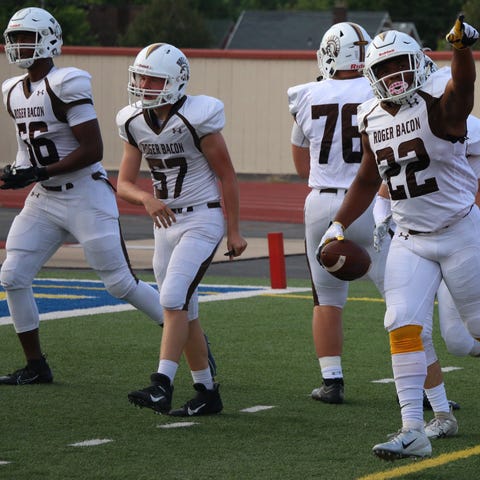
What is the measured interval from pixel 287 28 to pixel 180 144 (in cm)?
5325

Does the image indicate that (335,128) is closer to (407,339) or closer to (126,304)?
(407,339)

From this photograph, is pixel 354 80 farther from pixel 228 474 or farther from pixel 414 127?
pixel 228 474

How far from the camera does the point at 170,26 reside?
52.0m

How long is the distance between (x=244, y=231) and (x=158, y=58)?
41.4 ft

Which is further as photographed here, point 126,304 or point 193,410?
point 126,304

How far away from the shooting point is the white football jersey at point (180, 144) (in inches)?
275

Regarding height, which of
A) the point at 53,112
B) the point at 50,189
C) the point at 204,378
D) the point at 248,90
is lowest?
the point at 248,90

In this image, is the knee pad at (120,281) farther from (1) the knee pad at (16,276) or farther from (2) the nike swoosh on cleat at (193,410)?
(2) the nike swoosh on cleat at (193,410)

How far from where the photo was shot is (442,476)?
5.69m

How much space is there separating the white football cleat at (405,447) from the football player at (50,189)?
98.8 inches

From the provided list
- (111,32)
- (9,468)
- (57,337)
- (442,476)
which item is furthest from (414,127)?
(111,32)

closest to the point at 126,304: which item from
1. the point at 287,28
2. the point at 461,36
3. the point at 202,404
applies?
the point at 202,404

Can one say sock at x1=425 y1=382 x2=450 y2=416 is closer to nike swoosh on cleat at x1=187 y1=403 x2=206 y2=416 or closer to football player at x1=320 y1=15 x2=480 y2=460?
football player at x1=320 y1=15 x2=480 y2=460

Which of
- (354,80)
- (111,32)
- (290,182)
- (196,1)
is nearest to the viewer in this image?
(354,80)
